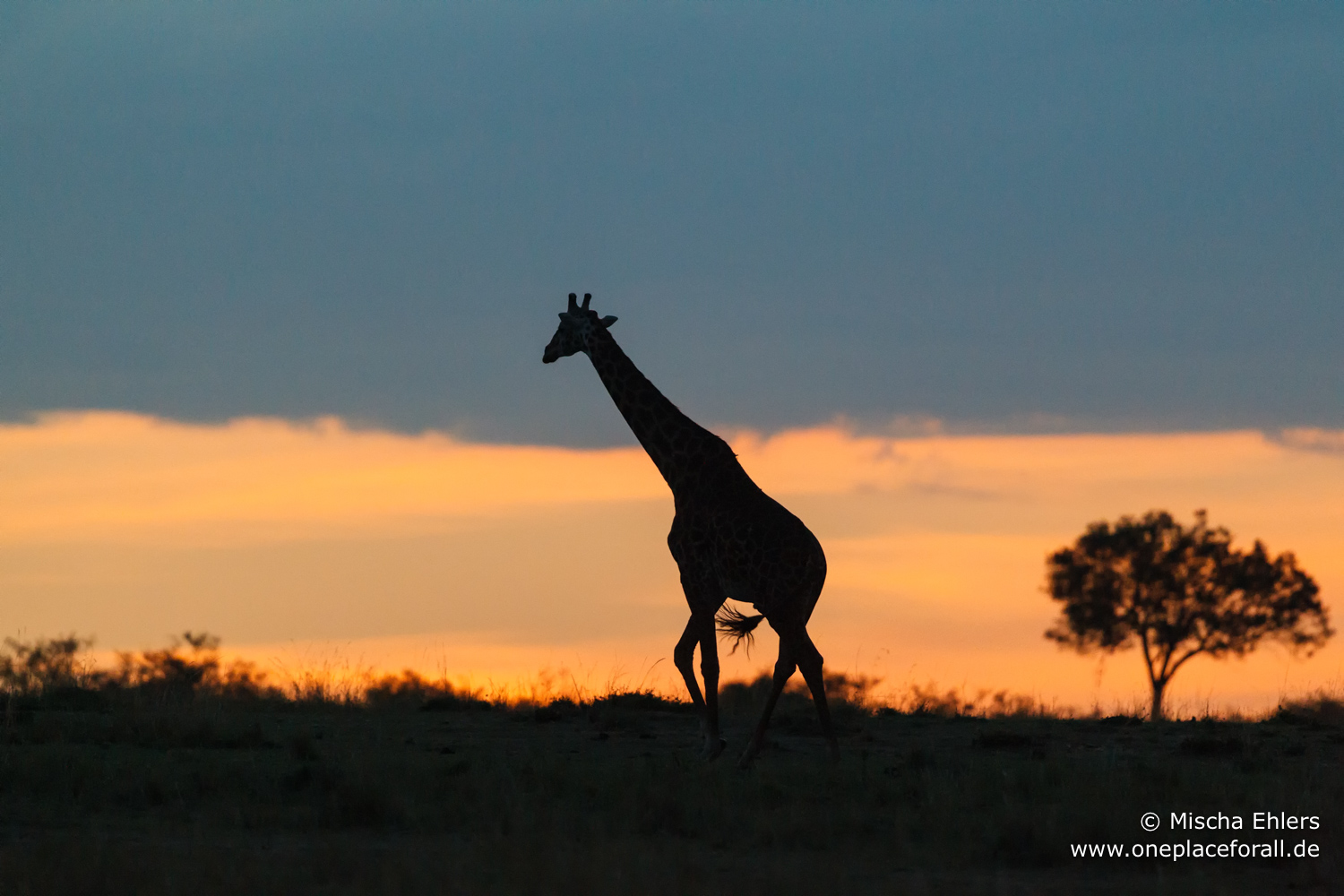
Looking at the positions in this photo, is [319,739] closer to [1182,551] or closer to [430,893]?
[430,893]

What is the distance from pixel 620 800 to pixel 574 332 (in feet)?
21.7

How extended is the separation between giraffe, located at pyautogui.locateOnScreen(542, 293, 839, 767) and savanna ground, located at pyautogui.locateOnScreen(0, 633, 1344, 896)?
2.84 ft

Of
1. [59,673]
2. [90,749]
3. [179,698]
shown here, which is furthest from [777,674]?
[59,673]

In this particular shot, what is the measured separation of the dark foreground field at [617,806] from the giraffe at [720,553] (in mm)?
898

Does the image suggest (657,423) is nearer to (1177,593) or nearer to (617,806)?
(617,806)

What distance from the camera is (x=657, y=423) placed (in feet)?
53.7

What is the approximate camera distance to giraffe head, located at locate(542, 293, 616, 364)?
1708cm

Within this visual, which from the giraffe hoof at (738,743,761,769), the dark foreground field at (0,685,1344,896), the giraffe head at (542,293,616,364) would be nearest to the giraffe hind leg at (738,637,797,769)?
the giraffe hoof at (738,743,761,769)

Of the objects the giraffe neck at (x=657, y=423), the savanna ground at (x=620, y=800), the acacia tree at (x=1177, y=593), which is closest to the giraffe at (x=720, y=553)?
the giraffe neck at (x=657, y=423)

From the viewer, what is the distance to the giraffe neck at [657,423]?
52.1 feet

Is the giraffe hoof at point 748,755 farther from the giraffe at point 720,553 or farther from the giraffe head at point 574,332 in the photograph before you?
the giraffe head at point 574,332

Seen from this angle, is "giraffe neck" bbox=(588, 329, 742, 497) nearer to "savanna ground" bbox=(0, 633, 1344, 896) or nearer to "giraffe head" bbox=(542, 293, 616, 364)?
"giraffe head" bbox=(542, 293, 616, 364)

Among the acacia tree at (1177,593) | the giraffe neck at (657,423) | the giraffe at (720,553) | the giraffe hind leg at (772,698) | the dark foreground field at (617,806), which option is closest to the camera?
the dark foreground field at (617,806)

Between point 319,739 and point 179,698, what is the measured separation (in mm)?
4904
